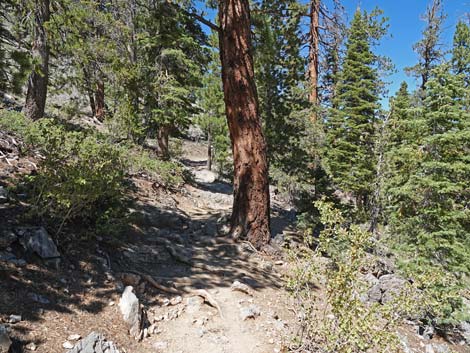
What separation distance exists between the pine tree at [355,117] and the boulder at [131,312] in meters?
11.5

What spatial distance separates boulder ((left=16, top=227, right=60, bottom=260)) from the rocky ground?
11 mm

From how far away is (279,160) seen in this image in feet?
32.7

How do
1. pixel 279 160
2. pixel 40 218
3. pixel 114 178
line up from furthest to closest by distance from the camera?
pixel 279 160 < pixel 114 178 < pixel 40 218

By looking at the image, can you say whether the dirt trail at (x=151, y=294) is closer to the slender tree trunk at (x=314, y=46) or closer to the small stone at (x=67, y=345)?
the small stone at (x=67, y=345)

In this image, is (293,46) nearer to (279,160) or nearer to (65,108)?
(279,160)

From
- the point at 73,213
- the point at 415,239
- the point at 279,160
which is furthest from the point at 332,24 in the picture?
the point at 73,213

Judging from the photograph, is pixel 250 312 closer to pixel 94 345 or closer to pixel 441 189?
pixel 94 345

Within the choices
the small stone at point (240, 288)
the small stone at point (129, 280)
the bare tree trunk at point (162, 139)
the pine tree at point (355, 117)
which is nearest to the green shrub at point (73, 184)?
the small stone at point (129, 280)

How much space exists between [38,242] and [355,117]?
13.6 meters

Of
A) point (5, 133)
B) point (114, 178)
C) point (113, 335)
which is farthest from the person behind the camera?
point (5, 133)

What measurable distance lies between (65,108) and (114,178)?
369 inches

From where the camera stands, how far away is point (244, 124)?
6281 mm

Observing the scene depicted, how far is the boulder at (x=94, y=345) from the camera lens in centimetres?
274

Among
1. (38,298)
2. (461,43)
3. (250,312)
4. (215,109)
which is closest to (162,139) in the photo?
(215,109)
